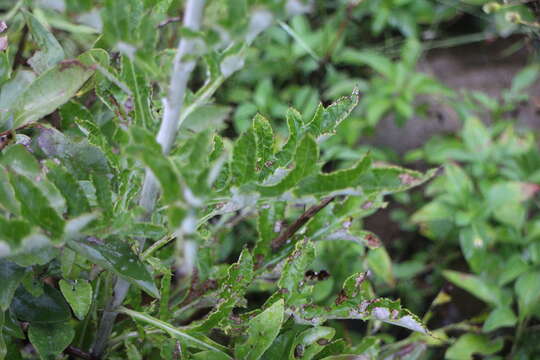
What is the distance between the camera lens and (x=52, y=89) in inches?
28.1

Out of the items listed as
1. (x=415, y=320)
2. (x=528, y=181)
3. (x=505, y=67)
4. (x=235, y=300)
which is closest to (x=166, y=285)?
(x=235, y=300)

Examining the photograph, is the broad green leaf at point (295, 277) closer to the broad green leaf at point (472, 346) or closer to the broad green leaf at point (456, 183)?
the broad green leaf at point (472, 346)

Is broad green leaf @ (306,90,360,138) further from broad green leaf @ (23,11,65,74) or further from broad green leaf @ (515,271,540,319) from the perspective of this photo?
broad green leaf @ (515,271,540,319)

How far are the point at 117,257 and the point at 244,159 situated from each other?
0.17 meters

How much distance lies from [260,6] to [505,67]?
102 inches

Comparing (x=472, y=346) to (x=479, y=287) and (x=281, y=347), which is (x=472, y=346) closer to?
(x=479, y=287)

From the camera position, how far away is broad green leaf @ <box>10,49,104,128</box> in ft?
2.31

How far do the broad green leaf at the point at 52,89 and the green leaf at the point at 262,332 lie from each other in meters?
0.34

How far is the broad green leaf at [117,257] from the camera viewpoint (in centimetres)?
62

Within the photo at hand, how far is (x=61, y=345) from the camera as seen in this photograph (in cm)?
71

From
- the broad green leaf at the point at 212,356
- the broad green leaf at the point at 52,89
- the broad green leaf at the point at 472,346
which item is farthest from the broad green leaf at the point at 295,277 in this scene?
the broad green leaf at the point at 472,346

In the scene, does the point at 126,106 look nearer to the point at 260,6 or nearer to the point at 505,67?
the point at 260,6

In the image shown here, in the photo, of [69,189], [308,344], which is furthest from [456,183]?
[69,189]

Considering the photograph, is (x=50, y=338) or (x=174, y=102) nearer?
(x=174, y=102)
